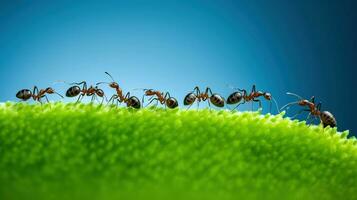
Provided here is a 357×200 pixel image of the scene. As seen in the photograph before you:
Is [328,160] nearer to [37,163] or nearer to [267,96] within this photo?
[37,163]

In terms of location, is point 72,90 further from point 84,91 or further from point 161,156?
point 161,156

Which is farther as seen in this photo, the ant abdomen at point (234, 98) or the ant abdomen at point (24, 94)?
the ant abdomen at point (234, 98)

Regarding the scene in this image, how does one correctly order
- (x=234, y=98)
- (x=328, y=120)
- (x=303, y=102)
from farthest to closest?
(x=303, y=102), (x=234, y=98), (x=328, y=120)

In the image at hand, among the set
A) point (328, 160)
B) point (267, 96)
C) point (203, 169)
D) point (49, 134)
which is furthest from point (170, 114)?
point (267, 96)

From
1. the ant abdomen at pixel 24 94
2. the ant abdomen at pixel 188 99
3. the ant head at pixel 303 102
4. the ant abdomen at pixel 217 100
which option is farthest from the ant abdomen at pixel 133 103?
the ant head at pixel 303 102

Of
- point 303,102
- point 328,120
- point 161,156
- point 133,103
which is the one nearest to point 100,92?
point 133,103

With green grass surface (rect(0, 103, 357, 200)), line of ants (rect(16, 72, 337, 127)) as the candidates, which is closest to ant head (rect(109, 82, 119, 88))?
line of ants (rect(16, 72, 337, 127))

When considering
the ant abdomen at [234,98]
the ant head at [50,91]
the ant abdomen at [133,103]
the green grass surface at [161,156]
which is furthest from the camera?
the ant head at [50,91]

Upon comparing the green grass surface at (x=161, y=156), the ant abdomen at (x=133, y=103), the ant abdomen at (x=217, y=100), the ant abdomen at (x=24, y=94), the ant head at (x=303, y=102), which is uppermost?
the ant head at (x=303, y=102)

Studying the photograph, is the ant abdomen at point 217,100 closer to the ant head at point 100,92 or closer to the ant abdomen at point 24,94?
the ant head at point 100,92
